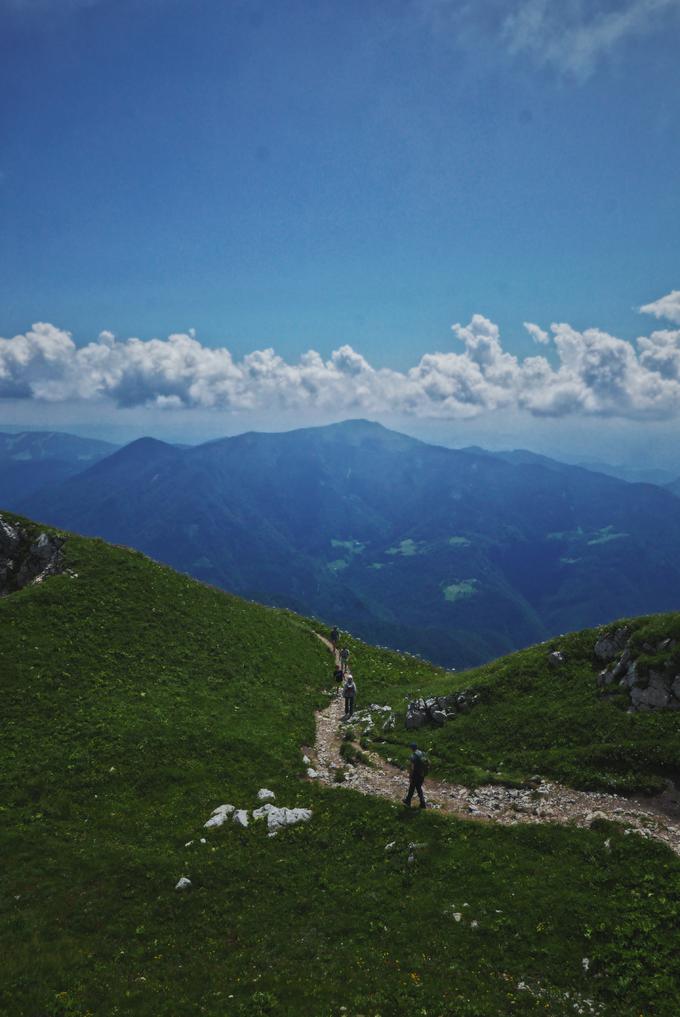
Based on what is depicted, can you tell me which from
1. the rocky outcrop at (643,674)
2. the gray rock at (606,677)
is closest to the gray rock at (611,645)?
the rocky outcrop at (643,674)

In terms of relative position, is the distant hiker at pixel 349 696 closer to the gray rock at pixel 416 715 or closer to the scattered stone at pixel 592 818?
the gray rock at pixel 416 715

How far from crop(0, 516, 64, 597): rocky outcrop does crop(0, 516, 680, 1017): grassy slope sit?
54.3 ft

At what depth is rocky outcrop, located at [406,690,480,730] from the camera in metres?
35.4

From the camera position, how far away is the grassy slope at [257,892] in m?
16.0

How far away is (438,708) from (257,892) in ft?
60.0

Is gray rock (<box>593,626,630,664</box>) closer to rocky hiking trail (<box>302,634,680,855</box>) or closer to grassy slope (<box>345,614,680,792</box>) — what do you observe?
grassy slope (<box>345,614,680,792</box>)

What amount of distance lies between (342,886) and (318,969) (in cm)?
384

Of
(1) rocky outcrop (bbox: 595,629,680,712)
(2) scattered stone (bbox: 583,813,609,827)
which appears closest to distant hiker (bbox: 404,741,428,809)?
(2) scattered stone (bbox: 583,813,609,827)

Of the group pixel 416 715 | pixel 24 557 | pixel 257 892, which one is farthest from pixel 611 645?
pixel 24 557

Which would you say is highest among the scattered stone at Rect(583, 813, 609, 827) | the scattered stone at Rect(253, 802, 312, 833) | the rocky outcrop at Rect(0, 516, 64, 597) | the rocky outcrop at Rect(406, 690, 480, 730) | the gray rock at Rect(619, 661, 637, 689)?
the rocky outcrop at Rect(0, 516, 64, 597)

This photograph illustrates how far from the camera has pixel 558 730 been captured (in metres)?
29.8

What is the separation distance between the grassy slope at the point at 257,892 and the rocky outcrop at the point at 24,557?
16.5 meters

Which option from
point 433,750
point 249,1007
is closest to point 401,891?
point 249,1007

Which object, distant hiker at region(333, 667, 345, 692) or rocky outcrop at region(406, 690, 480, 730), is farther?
distant hiker at region(333, 667, 345, 692)
